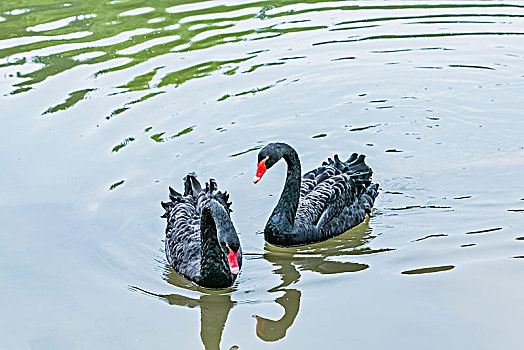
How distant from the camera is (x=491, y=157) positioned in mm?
7125

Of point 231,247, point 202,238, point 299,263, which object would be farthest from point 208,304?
point 299,263

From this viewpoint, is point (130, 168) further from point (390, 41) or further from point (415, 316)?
point (390, 41)

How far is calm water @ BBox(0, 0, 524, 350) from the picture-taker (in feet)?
16.6

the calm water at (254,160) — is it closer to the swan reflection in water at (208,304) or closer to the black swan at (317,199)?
the swan reflection in water at (208,304)

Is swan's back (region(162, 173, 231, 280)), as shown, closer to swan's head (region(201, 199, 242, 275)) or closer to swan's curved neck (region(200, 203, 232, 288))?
swan's curved neck (region(200, 203, 232, 288))

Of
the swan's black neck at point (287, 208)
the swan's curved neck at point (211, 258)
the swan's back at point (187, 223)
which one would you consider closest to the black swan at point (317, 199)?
the swan's black neck at point (287, 208)

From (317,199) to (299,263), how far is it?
2.32 feet

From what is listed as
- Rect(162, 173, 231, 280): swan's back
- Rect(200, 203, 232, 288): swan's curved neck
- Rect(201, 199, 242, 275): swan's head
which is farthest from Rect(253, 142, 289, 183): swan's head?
Rect(201, 199, 242, 275): swan's head

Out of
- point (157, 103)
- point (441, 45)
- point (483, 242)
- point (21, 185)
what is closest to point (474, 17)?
point (441, 45)

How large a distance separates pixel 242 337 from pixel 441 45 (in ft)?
18.9

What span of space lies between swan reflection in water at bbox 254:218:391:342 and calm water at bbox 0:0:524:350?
2 cm

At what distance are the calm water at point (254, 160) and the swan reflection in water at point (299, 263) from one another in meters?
0.02

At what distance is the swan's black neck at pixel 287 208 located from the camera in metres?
6.00

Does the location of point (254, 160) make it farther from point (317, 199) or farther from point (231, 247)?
point (231, 247)
